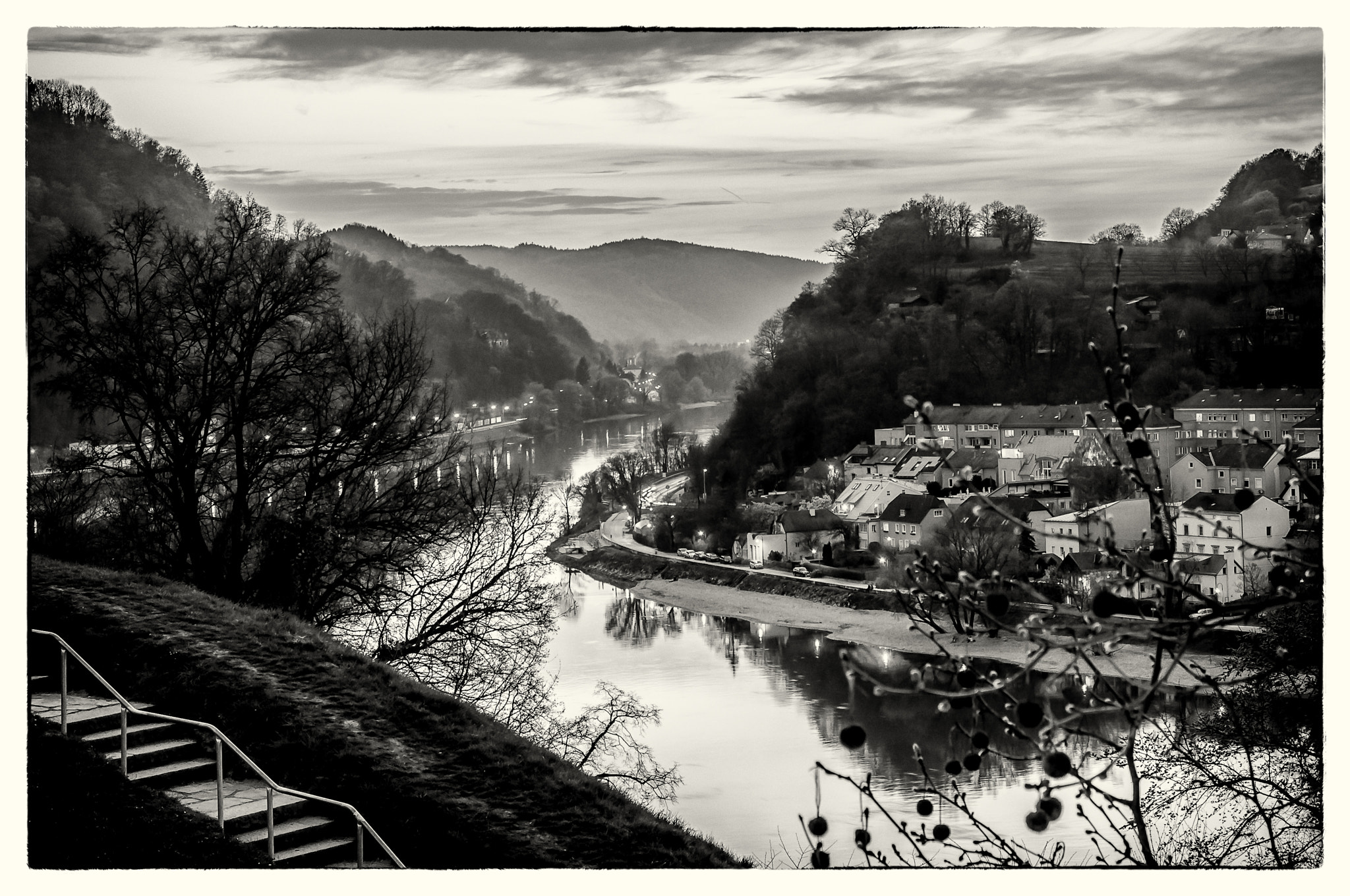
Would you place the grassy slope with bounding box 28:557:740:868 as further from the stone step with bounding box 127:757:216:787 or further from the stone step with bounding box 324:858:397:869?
the stone step with bounding box 127:757:216:787

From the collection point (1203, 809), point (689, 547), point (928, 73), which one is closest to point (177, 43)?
point (928, 73)

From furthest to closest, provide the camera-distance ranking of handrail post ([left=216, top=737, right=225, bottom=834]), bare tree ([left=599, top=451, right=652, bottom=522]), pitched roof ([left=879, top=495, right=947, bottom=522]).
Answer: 1. bare tree ([left=599, top=451, right=652, bottom=522])
2. pitched roof ([left=879, top=495, right=947, bottom=522])
3. handrail post ([left=216, top=737, right=225, bottom=834])

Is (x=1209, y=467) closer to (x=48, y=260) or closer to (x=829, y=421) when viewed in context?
(x=829, y=421)

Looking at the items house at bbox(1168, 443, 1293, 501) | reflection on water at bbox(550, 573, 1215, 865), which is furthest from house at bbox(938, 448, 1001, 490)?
reflection on water at bbox(550, 573, 1215, 865)

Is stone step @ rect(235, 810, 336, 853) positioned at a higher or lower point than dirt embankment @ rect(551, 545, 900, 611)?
lower

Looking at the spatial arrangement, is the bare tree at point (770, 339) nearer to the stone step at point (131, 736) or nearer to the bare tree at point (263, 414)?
the bare tree at point (263, 414)

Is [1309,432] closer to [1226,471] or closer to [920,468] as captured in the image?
[1226,471]

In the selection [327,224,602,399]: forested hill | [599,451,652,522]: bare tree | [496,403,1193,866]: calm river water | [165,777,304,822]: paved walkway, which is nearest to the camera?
[165,777,304,822]: paved walkway

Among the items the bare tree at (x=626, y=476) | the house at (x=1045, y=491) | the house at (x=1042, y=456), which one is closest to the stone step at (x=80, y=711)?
the bare tree at (x=626, y=476)
